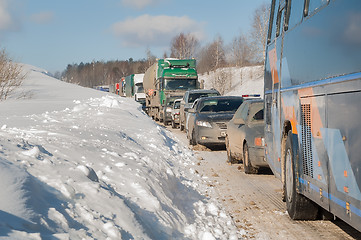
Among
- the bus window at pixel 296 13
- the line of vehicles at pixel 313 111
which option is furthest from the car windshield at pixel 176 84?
the bus window at pixel 296 13

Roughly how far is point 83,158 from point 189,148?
33.9ft

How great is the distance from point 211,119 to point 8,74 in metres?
19.4

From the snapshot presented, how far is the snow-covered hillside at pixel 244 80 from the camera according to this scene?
80312 millimetres

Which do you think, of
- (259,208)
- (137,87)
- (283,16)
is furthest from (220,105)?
(137,87)

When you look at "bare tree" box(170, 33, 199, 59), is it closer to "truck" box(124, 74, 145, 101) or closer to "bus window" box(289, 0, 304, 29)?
"truck" box(124, 74, 145, 101)

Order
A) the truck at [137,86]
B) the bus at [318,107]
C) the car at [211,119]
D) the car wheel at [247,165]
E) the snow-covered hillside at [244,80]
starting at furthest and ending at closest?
the snow-covered hillside at [244,80]
the truck at [137,86]
the car at [211,119]
the car wheel at [247,165]
the bus at [318,107]

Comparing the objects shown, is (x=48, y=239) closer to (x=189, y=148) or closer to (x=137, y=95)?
(x=189, y=148)

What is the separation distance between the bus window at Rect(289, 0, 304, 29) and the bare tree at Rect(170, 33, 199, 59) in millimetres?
102760

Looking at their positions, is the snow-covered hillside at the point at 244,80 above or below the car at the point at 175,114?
above

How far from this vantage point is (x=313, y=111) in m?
6.33

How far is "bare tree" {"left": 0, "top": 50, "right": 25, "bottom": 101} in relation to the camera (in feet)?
108

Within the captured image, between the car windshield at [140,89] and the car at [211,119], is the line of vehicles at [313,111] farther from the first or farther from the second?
the car windshield at [140,89]

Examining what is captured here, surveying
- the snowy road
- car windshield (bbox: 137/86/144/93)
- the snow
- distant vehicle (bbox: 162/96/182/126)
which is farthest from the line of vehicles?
car windshield (bbox: 137/86/144/93)

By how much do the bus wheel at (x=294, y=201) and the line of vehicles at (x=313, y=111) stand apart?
13 mm
